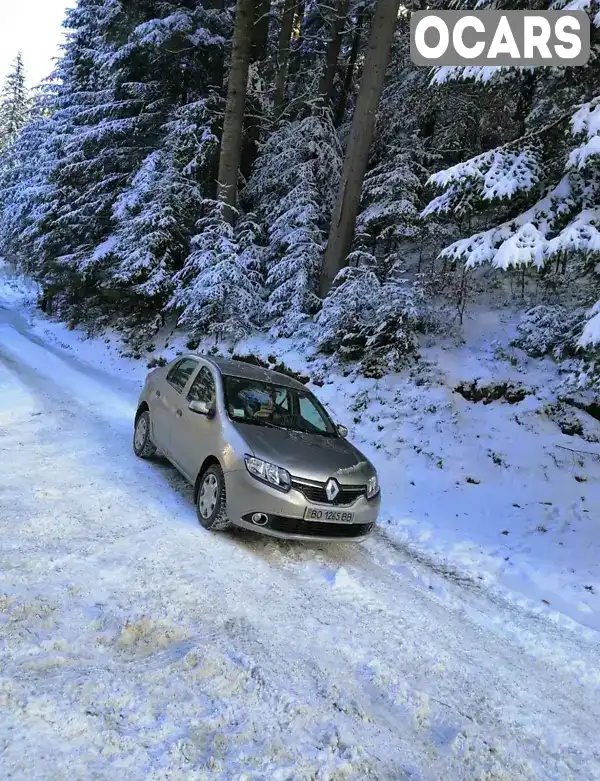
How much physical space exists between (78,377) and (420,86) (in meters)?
12.1

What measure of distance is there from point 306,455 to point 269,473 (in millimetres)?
505

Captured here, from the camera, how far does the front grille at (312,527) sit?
4.94m

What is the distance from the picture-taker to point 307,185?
14539 millimetres

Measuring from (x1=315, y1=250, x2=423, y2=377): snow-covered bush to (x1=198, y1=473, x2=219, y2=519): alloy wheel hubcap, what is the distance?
6.39 meters

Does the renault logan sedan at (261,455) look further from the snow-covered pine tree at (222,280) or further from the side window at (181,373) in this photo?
the snow-covered pine tree at (222,280)

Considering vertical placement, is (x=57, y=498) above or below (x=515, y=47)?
below

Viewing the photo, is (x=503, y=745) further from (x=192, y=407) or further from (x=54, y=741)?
(x=192, y=407)

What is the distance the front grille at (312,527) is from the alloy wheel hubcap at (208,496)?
709 millimetres

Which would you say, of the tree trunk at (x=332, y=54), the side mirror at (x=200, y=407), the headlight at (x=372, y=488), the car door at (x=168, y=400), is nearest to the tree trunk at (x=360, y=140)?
the tree trunk at (x=332, y=54)

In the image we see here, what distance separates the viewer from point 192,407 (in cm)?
588

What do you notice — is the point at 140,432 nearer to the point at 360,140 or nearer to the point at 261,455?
the point at 261,455

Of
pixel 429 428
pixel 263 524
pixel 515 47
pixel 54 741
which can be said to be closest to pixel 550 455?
pixel 429 428

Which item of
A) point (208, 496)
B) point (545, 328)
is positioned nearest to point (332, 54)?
point (545, 328)

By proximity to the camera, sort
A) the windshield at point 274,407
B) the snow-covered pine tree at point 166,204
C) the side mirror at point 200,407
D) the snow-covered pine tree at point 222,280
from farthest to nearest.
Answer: the snow-covered pine tree at point 166,204 < the snow-covered pine tree at point 222,280 < the windshield at point 274,407 < the side mirror at point 200,407
